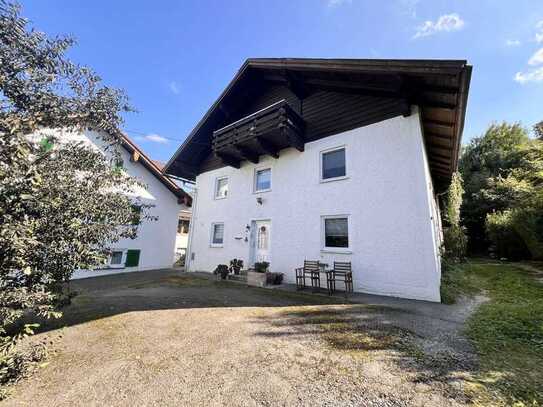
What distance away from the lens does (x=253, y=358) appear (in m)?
3.14

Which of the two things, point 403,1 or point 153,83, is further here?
point 153,83

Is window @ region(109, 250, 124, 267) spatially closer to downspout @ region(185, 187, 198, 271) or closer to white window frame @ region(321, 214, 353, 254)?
downspout @ region(185, 187, 198, 271)

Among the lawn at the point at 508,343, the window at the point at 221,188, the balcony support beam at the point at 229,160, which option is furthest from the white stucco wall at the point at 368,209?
the window at the point at 221,188

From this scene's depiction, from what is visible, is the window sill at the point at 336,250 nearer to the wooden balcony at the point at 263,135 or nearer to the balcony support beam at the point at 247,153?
the wooden balcony at the point at 263,135

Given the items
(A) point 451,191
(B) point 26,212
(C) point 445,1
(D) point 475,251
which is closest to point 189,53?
(C) point 445,1

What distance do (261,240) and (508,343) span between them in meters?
7.78

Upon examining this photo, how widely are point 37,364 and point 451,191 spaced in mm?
17217

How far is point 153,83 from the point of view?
14062mm

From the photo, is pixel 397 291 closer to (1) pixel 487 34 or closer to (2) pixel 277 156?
(2) pixel 277 156

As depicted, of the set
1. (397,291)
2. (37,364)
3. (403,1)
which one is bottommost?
(37,364)

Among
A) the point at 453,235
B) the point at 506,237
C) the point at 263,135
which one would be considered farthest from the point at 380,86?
the point at 506,237

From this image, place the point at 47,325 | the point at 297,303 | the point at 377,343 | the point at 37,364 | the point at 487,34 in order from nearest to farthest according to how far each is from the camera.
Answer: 1. the point at 37,364
2. the point at 377,343
3. the point at 47,325
4. the point at 297,303
5. the point at 487,34

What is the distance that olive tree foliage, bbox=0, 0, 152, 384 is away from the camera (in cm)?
229

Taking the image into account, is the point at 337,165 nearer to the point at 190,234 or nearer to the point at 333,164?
the point at 333,164
